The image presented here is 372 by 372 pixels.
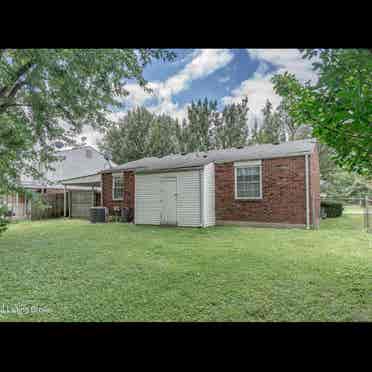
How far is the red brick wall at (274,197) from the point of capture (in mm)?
7434

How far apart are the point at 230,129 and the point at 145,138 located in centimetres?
402

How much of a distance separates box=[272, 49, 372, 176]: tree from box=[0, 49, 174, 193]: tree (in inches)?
60.4

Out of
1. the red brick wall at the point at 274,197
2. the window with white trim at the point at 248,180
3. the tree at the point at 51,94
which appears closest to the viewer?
the tree at the point at 51,94

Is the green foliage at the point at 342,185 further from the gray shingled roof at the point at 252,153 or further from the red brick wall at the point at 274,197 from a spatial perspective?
the red brick wall at the point at 274,197

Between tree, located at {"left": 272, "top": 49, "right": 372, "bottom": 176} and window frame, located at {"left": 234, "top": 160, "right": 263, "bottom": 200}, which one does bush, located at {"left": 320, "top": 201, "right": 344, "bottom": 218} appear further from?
tree, located at {"left": 272, "top": 49, "right": 372, "bottom": 176}

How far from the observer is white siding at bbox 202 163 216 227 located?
8.06m

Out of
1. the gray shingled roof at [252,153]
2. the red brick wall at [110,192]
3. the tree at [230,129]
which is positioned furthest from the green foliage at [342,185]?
the red brick wall at [110,192]

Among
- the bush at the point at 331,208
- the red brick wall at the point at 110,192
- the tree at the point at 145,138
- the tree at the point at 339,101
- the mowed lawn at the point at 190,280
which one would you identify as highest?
the tree at the point at 145,138

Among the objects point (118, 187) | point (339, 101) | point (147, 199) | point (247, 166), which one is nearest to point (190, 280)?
point (339, 101)

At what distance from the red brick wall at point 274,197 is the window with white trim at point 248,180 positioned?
0.14 m

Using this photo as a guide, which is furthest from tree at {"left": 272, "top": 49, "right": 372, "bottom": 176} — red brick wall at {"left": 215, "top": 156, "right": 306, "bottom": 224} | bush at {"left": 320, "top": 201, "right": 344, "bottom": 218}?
bush at {"left": 320, "top": 201, "right": 344, "bottom": 218}

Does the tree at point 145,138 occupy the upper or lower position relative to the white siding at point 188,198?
upper
